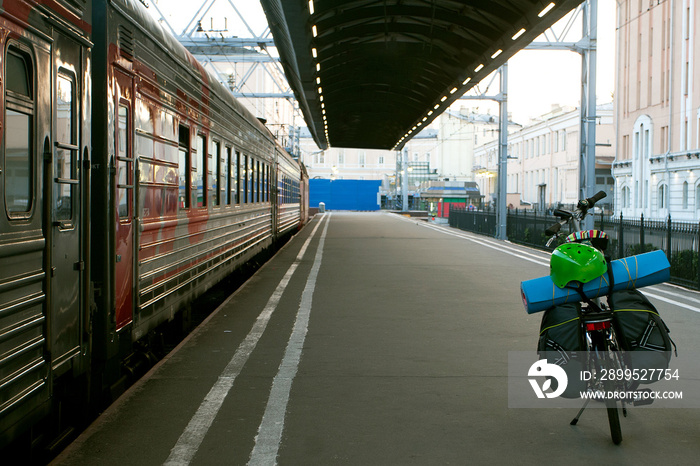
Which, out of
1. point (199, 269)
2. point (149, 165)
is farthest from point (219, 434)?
point (199, 269)

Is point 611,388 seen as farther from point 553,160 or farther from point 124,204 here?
point 553,160

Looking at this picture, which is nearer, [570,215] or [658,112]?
[570,215]

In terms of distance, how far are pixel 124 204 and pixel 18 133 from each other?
1843 mm

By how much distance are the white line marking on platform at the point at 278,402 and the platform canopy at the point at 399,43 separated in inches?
196

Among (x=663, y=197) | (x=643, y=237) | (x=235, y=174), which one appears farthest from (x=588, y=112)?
(x=663, y=197)

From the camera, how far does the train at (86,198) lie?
12.2ft

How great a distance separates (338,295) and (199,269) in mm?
3042

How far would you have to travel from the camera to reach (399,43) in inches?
643

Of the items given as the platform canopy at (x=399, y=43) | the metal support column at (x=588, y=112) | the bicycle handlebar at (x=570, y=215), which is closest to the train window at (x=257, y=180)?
the platform canopy at (x=399, y=43)

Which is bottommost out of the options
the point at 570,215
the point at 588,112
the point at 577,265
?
the point at 577,265

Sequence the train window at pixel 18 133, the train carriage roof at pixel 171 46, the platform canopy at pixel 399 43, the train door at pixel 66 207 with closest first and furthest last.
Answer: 1. the train window at pixel 18 133
2. the train door at pixel 66 207
3. the train carriage roof at pixel 171 46
4. the platform canopy at pixel 399 43

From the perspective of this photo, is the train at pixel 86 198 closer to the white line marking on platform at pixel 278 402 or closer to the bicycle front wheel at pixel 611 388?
the white line marking on platform at pixel 278 402

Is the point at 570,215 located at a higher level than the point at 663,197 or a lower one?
lower

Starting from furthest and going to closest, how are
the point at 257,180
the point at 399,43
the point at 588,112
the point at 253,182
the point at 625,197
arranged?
1. the point at 625,197
2. the point at 588,112
3. the point at 399,43
4. the point at 257,180
5. the point at 253,182
